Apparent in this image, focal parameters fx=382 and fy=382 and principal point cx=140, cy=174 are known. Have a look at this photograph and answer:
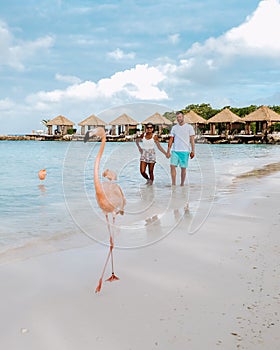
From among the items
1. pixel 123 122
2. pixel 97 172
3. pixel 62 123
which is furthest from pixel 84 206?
pixel 62 123

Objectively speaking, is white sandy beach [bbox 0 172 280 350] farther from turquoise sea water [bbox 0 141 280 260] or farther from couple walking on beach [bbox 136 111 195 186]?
couple walking on beach [bbox 136 111 195 186]

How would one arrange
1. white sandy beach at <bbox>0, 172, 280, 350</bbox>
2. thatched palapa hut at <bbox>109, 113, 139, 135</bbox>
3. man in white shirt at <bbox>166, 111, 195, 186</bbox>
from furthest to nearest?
man in white shirt at <bbox>166, 111, 195, 186</bbox> < thatched palapa hut at <bbox>109, 113, 139, 135</bbox> < white sandy beach at <bbox>0, 172, 280, 350</bbox>

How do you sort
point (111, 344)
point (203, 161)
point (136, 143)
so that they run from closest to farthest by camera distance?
point (111, 344), point (136, 143), point (203, 161)

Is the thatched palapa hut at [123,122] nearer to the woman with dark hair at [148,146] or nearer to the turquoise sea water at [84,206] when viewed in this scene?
the turquoise sea water at [84,206]

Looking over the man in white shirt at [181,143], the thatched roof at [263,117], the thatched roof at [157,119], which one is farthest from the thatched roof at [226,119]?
the thatched roof at [157,119]

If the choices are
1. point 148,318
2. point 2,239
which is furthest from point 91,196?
point 148,318

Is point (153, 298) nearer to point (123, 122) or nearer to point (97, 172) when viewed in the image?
Result: point (97, 172)

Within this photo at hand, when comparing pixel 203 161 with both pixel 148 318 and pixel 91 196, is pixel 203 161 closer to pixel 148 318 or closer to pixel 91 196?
pixel 91 196

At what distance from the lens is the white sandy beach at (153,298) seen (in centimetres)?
223

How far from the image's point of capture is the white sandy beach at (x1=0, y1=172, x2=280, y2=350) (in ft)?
7.32

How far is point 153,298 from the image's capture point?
2.73m

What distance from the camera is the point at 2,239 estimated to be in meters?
4.71

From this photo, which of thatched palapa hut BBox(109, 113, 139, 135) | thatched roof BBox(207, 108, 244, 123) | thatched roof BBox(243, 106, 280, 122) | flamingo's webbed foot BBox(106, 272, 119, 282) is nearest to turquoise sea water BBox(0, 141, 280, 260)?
thatched palapa hut BBox(109, 113, 139, 135)

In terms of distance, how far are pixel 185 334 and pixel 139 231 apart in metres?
2.57
